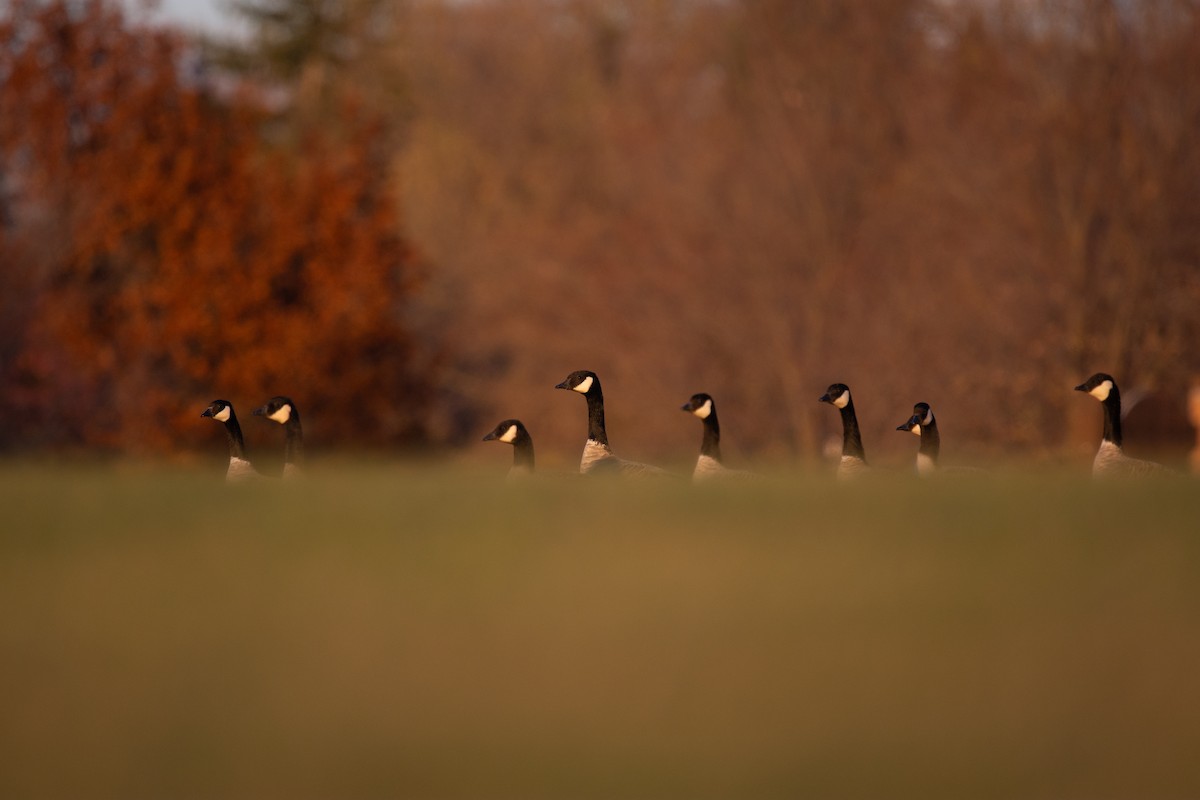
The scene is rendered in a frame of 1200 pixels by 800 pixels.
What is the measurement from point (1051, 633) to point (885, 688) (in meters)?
0.58

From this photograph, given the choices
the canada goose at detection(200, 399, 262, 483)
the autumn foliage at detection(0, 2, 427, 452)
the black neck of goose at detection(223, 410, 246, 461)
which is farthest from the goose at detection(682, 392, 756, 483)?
the autumn foliage at detection(0, 2, 427, 452)

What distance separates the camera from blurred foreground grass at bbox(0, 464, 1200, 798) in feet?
14.1

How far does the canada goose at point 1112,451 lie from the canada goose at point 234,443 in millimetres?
6168

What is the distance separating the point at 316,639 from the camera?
498cm

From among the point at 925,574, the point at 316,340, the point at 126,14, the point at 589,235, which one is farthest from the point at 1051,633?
the point at 589,235

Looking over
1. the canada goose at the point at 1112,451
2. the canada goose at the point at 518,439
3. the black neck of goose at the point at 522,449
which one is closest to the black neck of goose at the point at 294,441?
the canada goose at the point at 518,439

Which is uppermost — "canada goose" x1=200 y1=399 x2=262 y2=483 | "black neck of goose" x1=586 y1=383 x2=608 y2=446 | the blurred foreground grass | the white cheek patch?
the white cheek patch

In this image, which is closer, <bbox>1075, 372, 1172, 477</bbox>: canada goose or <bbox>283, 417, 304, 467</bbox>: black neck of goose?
<bbox>1075, 372, 1172, 477</bbox>: canada goose

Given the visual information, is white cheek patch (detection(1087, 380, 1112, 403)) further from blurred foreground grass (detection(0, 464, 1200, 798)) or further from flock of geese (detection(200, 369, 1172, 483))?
blurred foreground grass (detection(0, 464, 1200, 798))

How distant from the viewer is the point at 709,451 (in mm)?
13938

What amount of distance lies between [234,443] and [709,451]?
168 inches

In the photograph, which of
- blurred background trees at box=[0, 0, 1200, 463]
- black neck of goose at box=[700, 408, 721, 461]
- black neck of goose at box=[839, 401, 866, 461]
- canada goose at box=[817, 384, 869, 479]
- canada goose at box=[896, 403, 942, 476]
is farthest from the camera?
blurred background trees at box=[0, 0, 1200, 463]

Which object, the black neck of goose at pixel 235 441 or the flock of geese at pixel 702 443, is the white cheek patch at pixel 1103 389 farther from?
the black neck of goose at pixel 235 441

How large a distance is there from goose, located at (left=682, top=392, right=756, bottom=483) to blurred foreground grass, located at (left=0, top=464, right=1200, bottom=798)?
Answer: 4.84m
